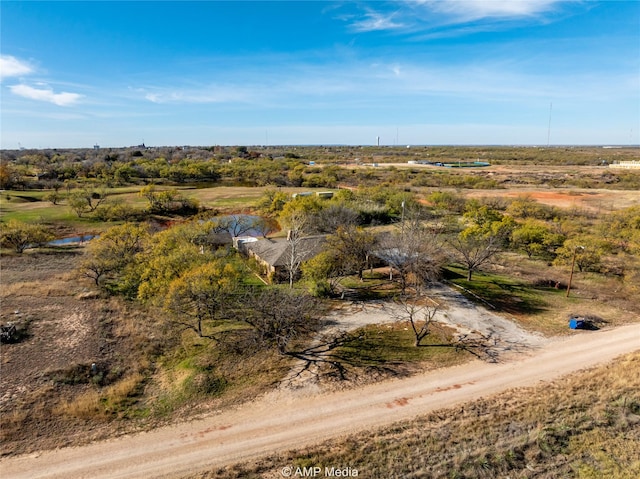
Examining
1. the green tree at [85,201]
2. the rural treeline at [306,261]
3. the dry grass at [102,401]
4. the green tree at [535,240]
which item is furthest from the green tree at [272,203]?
the dry grass at [102,401]

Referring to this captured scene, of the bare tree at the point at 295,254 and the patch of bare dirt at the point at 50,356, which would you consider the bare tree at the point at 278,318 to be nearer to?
the bare tree at the point at 295,254

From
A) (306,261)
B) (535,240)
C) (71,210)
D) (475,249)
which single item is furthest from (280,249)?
(71,210)

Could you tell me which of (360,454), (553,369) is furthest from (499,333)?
(360,454)

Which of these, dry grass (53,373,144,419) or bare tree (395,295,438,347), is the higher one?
bare tree (395,295,438,347)

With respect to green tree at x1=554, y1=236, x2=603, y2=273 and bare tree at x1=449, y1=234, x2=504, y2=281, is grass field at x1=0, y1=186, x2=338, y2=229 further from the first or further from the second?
green tree at x1=554, y1=236, x2=603, y2=273

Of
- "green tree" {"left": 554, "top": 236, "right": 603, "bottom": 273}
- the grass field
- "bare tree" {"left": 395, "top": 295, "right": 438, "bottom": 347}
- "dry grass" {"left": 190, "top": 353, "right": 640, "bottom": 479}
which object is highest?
the grass field

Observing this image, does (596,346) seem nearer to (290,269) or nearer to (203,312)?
(290,269)

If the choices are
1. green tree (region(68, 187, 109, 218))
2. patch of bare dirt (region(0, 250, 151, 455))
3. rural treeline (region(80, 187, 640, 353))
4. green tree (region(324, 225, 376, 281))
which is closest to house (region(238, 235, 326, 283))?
rural treeline (region(80, 187, 640, 353))
